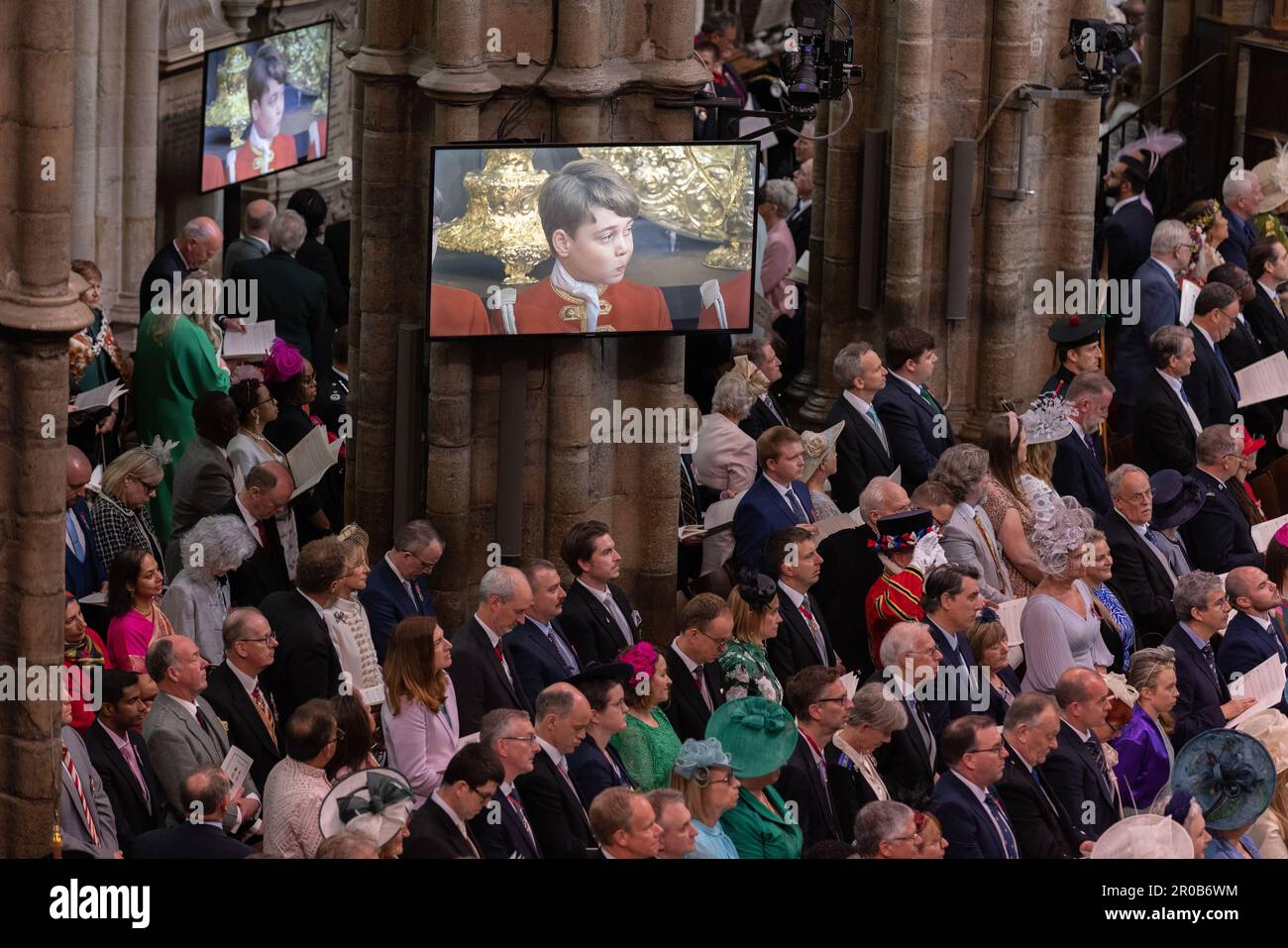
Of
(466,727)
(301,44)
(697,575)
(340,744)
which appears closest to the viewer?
(340,744)

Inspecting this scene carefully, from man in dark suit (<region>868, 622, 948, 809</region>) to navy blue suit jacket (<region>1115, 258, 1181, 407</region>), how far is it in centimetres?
517

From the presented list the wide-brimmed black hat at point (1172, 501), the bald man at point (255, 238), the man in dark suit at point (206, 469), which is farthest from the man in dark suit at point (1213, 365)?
the bald man at point (255, 238)

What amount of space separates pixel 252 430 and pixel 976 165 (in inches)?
182

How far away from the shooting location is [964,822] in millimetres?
9914

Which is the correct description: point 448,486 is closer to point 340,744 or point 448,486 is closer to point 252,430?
point 252,430

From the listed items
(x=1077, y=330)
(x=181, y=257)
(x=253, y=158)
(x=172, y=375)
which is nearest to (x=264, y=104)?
(x=253, y=158)

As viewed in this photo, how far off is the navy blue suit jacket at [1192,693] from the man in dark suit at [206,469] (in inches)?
162

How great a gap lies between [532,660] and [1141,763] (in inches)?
93.8

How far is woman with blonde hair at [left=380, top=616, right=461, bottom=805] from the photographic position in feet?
34.1

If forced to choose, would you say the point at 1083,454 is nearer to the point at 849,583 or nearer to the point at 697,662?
the point at 849,583

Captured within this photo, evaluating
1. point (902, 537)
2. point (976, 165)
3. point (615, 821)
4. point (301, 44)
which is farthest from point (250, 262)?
point (615, 821)

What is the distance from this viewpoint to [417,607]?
11789 millimetres

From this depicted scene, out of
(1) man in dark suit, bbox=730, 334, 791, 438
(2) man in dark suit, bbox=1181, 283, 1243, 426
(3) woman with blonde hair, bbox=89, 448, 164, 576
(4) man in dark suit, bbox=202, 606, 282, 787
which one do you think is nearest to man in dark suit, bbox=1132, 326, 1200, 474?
(2) man in dark suit, bbox=1181, 283, 1243, 426

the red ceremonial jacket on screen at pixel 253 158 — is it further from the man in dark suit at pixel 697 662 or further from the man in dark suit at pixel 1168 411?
the man in dark suit at pixel 697 662
